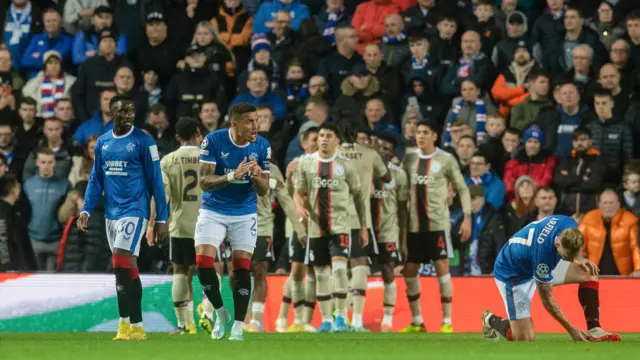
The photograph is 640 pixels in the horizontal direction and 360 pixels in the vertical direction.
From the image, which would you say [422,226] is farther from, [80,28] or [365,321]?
[80,28]

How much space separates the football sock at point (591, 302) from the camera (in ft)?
45.5

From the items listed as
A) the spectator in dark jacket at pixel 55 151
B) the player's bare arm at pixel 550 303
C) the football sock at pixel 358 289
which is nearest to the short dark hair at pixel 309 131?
the football sock at pixel 358 289

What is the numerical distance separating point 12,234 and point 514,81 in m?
8.33

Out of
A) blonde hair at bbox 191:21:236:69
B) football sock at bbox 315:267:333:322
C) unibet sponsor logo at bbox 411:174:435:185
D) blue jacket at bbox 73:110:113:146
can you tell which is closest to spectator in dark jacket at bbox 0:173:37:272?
blue jacket at bbox 73:110:113:146

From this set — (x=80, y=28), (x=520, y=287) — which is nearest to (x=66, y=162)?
(x=80, y=28)

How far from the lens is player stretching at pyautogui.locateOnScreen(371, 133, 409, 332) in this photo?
18.6 m

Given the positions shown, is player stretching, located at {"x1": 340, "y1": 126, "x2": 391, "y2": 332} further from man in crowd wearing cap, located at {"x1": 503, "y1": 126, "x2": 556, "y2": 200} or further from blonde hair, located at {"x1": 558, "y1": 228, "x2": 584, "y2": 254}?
blonde hair, located at {"x1": 558, "y1": 228, "x2": 584, "y2": 254}

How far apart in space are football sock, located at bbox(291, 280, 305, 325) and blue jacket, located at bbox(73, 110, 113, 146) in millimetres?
5822

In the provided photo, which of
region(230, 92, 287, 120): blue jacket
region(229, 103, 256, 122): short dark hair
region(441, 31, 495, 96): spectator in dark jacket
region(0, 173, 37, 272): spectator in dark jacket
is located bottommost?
region(0, 173, 37, 272): spectator in dark jacket

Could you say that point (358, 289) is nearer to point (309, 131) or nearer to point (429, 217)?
point (429, 217)

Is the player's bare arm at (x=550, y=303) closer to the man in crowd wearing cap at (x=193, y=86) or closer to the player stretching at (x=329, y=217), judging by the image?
the player stretching at (x=329, y=217)

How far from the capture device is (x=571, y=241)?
40.3ft

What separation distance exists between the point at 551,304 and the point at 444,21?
10.6 metres

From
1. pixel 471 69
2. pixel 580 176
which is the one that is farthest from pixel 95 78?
pixel 580 176
